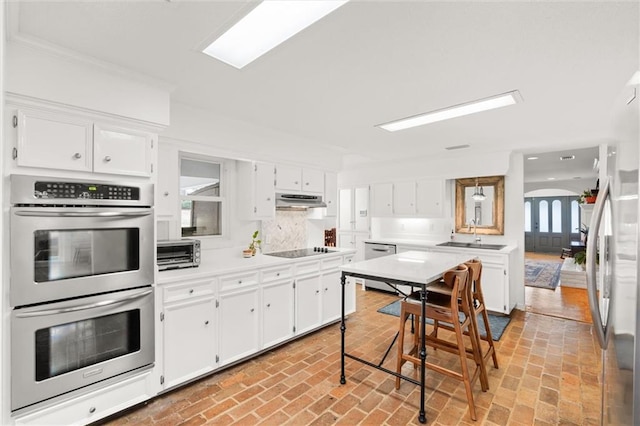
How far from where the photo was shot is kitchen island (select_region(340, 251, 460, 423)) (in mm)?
2307

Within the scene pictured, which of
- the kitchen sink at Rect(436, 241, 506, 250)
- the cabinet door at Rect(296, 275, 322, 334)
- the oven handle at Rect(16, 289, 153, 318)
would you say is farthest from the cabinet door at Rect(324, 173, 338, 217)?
the oven handle at Rect(16, 289, 153, 318)

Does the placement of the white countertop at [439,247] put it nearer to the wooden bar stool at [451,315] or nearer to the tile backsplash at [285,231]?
the tile backsplash at [285,231]

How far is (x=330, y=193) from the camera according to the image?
465 centimetres

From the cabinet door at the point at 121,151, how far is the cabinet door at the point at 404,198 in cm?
441

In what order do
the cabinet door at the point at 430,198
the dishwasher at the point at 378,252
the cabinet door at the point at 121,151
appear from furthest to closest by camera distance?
the dishwasher at the point at 378,252, the cabinet door at the point at 430,198, the cabinet door at the point at 121,151

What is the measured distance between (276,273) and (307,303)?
0.63m

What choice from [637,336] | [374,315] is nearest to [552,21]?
[637,336]

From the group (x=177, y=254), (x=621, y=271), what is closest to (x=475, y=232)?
(x=621, y=271)

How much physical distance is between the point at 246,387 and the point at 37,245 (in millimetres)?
1879

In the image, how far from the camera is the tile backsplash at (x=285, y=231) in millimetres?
4117

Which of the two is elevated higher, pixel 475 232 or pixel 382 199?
pixel 382 199

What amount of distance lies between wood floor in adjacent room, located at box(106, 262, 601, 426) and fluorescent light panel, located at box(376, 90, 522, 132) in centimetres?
253

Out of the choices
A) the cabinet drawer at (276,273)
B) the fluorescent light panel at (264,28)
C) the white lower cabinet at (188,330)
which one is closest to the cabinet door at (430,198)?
the cabinet drawer at (276,273)

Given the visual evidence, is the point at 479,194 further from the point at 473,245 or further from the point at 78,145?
the point at 78,145
